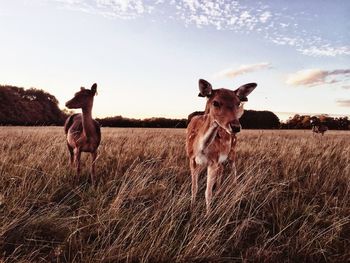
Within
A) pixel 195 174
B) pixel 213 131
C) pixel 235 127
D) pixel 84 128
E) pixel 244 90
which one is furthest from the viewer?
pixel 84 128

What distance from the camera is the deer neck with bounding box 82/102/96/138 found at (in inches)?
306

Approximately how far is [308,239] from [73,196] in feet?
11.0

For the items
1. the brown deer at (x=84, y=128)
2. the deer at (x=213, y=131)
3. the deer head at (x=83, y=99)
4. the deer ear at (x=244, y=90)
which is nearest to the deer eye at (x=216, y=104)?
the deer at (x=213, y=131)

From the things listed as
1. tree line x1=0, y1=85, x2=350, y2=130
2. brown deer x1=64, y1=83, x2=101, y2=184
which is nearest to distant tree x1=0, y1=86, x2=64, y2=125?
tree line x1=0, y1=85, x2=350, y2=130

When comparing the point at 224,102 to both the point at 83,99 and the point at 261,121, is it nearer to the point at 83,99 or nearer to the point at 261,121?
the point at 83,99

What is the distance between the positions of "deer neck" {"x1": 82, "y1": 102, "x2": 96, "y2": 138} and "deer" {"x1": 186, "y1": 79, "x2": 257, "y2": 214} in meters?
2.33

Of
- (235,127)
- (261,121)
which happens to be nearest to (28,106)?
(261,121)

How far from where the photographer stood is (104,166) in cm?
798

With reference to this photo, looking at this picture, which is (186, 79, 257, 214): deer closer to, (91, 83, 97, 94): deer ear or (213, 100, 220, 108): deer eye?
(213, 100, 220, 108): deer eye

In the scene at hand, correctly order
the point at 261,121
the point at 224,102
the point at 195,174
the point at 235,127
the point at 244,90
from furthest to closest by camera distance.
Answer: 1. the point at 261,121
2. the point at 195,174
3. the point at 244,90
4. the point at 224,102
5. the point at 235,127

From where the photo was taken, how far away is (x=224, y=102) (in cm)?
521

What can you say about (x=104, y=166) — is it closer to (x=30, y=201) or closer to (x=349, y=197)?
(x=30, y=201)

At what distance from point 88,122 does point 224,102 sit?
377 cm

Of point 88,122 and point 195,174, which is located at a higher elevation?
point 88,122
